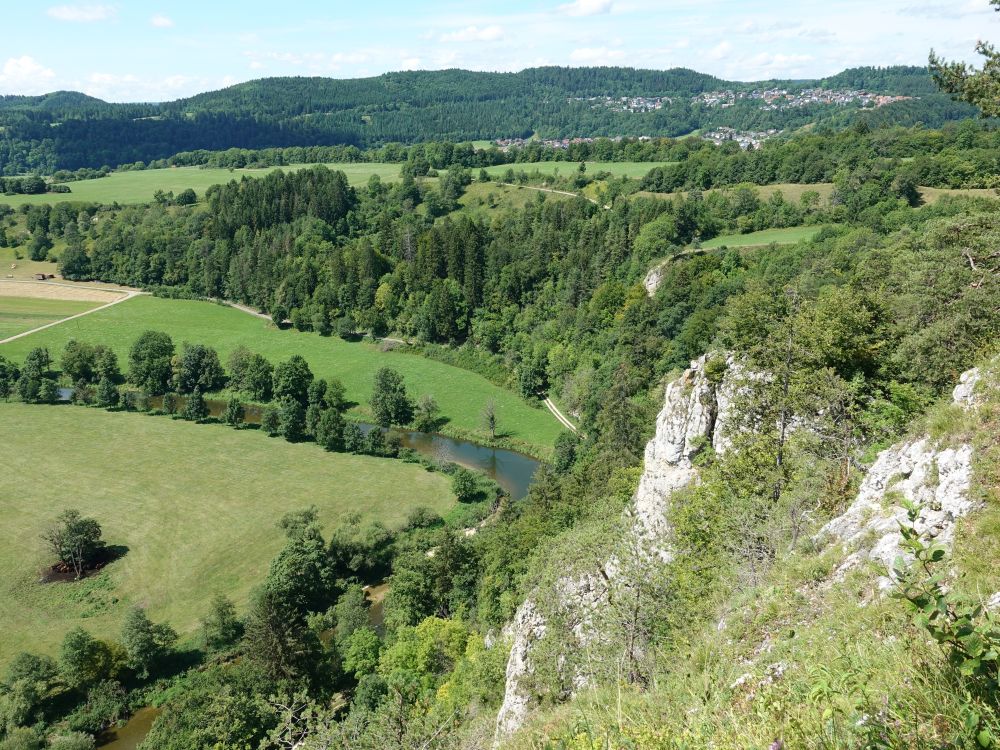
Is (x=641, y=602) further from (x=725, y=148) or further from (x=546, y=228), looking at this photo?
(x=725, y=148)

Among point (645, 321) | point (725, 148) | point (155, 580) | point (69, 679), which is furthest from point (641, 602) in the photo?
point (725, 148)

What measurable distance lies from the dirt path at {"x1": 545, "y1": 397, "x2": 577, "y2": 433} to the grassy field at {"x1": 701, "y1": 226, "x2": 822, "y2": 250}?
26.5 metres

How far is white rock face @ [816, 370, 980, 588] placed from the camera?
349 inches

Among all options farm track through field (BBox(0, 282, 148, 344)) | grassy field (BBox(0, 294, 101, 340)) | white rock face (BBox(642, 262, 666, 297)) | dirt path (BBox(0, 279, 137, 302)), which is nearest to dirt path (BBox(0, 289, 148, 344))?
farm track through field (BBox(0, 282, 148, 344))

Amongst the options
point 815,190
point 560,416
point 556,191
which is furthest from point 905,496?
point 556,191

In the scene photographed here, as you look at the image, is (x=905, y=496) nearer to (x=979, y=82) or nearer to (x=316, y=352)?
(x=979, y=82)

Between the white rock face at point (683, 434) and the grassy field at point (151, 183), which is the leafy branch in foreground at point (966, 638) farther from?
the grassy field at point (151, 183)

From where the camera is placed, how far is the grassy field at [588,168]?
120750mm

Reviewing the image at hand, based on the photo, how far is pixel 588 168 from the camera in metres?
130

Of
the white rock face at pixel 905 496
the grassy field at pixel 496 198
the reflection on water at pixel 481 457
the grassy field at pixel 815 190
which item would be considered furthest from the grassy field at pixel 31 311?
the white rock face at pixel 905 496

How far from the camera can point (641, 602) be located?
15.7 meters

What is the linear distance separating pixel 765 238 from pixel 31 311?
361 ft

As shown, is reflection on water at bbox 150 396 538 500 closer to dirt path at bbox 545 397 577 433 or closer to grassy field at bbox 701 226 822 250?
dirt path at bbox 545 397 577 433

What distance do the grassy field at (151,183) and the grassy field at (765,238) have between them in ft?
299
